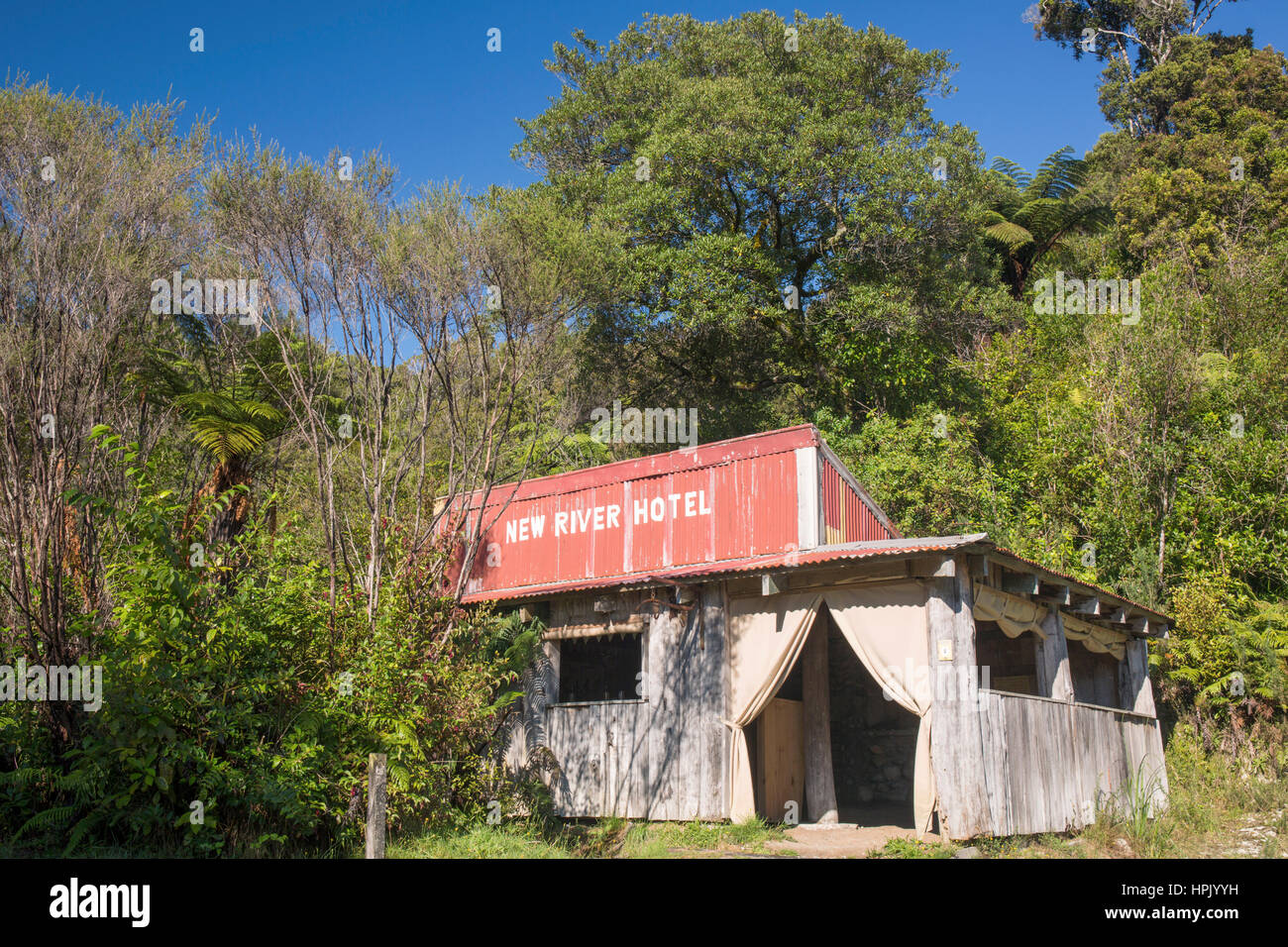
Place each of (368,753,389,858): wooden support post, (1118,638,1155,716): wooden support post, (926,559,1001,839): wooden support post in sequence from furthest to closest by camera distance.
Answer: (1118,638,1155,716): wooden support post < (926,559,1001,839): wooden support post < (368,753,389,858): wooden support post

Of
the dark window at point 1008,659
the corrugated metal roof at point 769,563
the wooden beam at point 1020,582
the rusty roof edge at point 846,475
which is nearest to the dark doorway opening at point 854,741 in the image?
the dark window at point 1008,659

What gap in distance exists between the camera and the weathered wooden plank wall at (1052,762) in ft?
37.2

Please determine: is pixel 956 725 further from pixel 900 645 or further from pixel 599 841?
pixel 599 841

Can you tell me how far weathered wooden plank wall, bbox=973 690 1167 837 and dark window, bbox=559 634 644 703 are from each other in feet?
29.6

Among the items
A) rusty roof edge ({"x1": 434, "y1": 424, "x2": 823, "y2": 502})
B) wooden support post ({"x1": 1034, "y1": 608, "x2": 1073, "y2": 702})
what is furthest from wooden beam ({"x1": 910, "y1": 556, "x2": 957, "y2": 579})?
wooden support post ({"x1": 1034, "y1": 608, "x2": 1073, "y2": 702})

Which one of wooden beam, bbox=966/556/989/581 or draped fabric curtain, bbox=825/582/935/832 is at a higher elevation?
wooden beam, bbox=966/556/989/581

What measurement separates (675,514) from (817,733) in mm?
4172

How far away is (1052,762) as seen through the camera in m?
12.5

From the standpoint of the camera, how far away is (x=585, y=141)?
2870 cm

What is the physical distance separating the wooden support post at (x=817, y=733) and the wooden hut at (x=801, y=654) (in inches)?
1.3

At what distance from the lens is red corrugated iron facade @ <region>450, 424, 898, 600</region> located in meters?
14.6

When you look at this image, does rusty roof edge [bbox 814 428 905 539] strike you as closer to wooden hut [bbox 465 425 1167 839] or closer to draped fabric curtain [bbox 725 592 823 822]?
wooden hut [bbox 465 425 1167 839]

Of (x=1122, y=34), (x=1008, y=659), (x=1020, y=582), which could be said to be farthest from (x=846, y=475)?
(x=1122, y=34)
